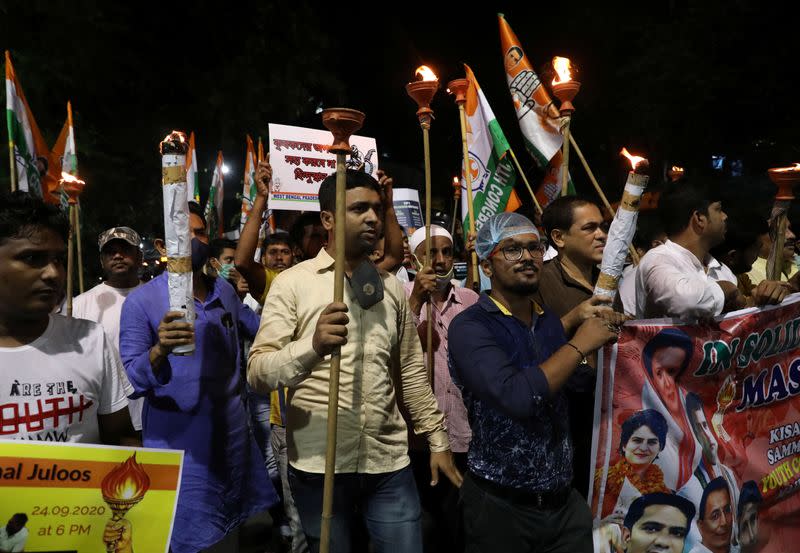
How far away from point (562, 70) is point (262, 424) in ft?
11.5

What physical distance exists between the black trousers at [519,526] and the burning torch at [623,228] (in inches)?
36.8

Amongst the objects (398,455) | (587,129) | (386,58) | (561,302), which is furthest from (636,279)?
(386,58)

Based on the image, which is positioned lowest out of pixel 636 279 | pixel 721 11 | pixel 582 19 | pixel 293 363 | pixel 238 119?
pixel 293 363

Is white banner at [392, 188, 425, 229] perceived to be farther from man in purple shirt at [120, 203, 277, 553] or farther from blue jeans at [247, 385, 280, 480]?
man in purple shirt at [120, 203, 277, 553]

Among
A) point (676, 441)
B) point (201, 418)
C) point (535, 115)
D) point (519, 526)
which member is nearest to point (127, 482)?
point (201, 418)

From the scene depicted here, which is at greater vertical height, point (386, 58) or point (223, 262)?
point (386, 58)

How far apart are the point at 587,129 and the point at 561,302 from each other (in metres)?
15.0

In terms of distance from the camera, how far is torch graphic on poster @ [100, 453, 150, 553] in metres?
2.32

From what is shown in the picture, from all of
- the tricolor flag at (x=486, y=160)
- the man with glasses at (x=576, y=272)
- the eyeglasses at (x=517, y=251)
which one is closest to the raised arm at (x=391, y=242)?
the tricolor flag at (x=486, y=160)

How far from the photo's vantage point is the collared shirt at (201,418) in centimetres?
344

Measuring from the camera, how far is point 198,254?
145 inches

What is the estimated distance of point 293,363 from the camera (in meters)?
2.86

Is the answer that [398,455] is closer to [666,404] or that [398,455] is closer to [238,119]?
[666,404]

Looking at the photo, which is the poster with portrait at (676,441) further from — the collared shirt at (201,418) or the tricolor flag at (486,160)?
the tricolor flag at (486,160)
